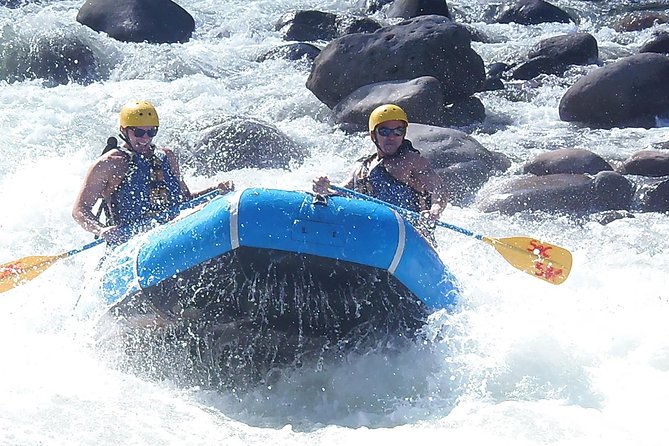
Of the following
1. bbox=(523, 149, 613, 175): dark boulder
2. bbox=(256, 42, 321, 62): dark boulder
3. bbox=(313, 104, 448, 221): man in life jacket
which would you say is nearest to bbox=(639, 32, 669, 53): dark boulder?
bbox=(256, 42, 321, 62): dark boulder

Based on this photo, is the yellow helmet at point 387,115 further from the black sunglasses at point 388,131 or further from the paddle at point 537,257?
the paddle at point 537,257

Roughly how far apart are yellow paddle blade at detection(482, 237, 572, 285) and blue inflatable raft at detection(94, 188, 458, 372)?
0.68 meters

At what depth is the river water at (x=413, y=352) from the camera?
14.6 feet

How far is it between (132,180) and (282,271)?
4.10ft

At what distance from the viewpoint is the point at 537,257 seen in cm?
551

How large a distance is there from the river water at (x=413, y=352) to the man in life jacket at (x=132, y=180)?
17.5 inches

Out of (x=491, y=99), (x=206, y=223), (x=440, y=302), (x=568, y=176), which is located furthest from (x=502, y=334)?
(x=491, y=99)

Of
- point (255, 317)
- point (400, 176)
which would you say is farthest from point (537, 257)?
point (255, 317)

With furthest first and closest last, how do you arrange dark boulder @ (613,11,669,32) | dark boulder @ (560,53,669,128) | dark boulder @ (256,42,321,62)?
1. dark boulder @ (613,11,669,32)
2. dark boulder @ (256,42,321,62)
3. dark boulder @ (560,53,669,128)

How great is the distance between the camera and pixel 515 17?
14969mm

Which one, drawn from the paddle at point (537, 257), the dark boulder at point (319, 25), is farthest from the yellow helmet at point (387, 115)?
the dark boulder at point (319, 25)

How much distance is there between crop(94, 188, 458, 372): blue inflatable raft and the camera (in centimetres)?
469

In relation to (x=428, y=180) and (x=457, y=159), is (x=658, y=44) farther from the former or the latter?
(x=428, y=180)

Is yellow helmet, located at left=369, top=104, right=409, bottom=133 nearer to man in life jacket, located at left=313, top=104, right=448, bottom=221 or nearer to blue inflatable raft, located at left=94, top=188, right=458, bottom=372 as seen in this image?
man in life jacket, located at left=313, top=104, right=448, bottom=221
